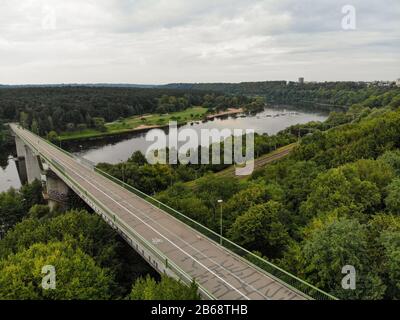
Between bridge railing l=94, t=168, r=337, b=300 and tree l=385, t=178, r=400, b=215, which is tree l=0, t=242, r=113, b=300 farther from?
tree l=385, t=178, r=400, b=215

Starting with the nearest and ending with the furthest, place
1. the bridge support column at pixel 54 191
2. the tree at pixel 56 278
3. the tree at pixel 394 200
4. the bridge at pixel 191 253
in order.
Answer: the bridge at pixel 191 253 → the tree at pixel 56 278 → the tree at pixel 394 200 → the bridge support column at pixel 54 191

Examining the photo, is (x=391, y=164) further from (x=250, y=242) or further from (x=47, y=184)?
(x=47, y=184)

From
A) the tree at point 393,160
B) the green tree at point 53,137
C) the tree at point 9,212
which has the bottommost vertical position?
the tree at point 9,212

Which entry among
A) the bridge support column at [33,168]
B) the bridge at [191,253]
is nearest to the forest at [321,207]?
the bridge at [191,253]

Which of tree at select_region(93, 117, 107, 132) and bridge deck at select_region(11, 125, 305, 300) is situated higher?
tree at select_region(93, 117, 107, 132)

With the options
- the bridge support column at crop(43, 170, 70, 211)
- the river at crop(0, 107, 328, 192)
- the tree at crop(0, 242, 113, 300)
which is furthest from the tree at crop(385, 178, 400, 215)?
the river at crop(0, 107, 328, 192)

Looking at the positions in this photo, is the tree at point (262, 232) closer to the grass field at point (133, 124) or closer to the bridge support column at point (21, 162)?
the bridge support column at point (21, 162)
